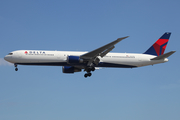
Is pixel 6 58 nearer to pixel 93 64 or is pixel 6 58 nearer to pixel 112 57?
pixel 93 64

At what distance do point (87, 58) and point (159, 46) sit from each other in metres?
14.3

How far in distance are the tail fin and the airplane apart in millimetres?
1551

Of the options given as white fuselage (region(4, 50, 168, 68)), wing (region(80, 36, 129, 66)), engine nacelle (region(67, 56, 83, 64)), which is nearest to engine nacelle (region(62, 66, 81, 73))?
white fuselage (region(4, 50, 168, 68))

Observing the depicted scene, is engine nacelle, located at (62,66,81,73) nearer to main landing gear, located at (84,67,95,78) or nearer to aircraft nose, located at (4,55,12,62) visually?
main landing gear, located at (84,67,95,78)

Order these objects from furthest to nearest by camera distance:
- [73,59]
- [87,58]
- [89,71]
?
[89,71] < [87,58] < [73,59]

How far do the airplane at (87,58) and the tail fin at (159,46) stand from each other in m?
1.55

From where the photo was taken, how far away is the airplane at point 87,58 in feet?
126

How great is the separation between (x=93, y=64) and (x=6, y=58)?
529 inches

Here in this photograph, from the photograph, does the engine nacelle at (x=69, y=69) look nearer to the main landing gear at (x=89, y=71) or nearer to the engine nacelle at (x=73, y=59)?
the main landing gear at (x=89, y=71)

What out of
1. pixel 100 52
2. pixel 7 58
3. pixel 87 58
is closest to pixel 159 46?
pixel 100 52

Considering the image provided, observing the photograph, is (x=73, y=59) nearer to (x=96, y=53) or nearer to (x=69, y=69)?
(x=96, y=53)

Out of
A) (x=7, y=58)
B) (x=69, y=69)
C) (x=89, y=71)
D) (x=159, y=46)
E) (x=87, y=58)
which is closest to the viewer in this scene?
(x=87, y=58)

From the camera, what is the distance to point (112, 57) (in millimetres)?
41188

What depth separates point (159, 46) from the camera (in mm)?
45375
